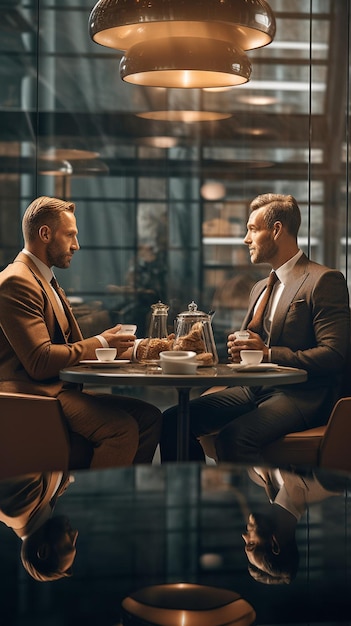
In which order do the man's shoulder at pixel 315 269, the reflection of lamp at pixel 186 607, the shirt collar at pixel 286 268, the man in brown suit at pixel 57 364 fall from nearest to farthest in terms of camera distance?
the reflection of lamp at pixel 186 607 → the man in brown suit at pixel 57 364 → the man's shoulder at pixel 315 269 → the shirt collar at pixel 286 268

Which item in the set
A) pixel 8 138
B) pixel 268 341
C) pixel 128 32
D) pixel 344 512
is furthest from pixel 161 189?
pixel 344 512

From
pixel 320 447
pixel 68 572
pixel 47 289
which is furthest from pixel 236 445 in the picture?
pixel 68 572

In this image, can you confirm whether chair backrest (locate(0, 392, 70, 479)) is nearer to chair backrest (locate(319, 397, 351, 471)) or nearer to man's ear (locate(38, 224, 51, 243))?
man's ear (locate(38, 224, 51, 243))

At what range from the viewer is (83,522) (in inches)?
41.4

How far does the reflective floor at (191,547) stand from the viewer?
767 mm

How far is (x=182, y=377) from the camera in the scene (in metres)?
3.12

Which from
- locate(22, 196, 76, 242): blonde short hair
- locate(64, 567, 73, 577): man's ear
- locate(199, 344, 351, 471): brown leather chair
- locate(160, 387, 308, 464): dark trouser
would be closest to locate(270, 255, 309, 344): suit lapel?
locate(160, 387, 308, 464): dark trouser

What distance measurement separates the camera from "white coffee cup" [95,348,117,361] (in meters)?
3.62

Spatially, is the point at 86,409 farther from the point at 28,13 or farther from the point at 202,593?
the point at 28,13

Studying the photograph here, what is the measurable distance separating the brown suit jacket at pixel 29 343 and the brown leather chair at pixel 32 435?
0.41 feet

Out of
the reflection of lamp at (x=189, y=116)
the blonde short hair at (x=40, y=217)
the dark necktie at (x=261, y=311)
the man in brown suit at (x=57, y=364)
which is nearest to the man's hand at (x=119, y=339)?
the man in brown suit at (x=57, y=364)

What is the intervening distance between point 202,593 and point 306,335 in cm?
313

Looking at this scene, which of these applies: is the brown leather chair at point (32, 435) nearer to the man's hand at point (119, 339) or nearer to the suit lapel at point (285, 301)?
the man's hand at point (119, 339)

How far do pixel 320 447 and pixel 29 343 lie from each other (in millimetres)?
1183
